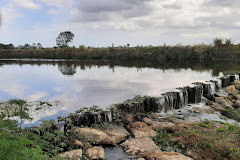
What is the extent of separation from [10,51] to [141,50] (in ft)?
79.7

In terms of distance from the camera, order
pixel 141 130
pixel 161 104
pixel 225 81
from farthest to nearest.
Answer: pixel 225 81, pixel 161 104, pixel 141 130

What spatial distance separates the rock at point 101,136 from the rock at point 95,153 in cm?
47

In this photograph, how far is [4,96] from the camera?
9586 millimetres

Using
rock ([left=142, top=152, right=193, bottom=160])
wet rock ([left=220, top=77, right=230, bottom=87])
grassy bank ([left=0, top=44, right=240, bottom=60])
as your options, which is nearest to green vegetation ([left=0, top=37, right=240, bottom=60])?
grassy bank ([left=0, top=44, right=240, bottom=60])

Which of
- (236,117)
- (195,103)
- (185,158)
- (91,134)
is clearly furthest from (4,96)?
(236,117)

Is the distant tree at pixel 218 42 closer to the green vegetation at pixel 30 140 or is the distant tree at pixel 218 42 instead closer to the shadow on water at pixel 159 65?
the shadow on water at pixel 159 65

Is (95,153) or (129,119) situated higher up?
(129,119)

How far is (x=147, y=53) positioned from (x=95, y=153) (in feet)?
99.3

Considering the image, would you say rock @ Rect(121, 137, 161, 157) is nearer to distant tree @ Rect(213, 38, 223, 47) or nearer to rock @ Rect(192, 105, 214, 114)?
rock @ Rect(192, 105, 214, 114)

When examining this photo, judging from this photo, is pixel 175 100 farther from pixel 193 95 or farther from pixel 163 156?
pixel 163 156

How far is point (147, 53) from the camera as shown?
3431 cm

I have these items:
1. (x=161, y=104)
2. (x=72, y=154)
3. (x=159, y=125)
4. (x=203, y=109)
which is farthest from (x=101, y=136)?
(x=203, y=109)

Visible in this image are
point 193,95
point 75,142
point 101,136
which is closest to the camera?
point 75,142

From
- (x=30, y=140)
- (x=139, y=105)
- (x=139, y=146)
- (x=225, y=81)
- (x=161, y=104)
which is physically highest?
(x=30, y=140)
